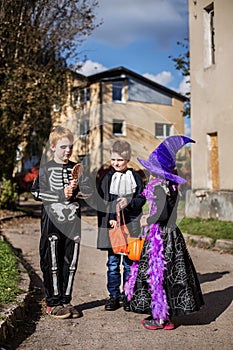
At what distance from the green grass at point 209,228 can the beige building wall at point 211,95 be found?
108 cm

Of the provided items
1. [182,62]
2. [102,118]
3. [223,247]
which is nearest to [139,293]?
[223,247]

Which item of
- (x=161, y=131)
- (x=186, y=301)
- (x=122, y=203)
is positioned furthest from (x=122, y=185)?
(x=161, y=131)

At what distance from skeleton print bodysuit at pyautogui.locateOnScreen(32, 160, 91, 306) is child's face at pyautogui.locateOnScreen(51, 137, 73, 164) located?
69 millimetres

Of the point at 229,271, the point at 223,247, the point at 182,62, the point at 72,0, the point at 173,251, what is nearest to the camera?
the point at 173,251

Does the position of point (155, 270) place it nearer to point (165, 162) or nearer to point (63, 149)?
point (165, 162)

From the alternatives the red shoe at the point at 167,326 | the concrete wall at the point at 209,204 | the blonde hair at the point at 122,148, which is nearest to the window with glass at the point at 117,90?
the concrete wall at the point at 209,204

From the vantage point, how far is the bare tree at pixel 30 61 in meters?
15.7

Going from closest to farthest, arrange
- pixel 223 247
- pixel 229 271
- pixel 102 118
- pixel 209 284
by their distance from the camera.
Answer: pixel 209 284 < pixel 229 271 < pixel 223 247 < pixel 102 118

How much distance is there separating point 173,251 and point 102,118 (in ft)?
88.8

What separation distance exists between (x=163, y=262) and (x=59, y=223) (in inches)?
47.4

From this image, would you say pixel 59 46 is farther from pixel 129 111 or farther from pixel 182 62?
pixel 129 111

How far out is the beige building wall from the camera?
12391mm

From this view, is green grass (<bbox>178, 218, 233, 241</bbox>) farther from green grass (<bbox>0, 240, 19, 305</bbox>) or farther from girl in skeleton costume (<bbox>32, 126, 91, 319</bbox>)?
girl in skeleton costume (<bbox>32, 126, 91, 319</bbox>)

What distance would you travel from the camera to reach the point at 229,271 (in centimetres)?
762
